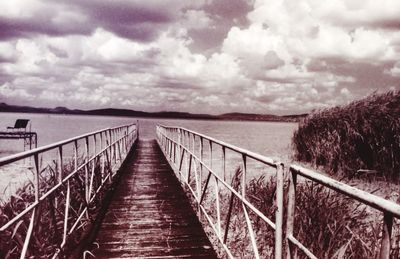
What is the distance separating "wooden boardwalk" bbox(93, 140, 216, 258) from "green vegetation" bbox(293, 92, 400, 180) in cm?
503

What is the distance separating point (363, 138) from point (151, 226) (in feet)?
24.5

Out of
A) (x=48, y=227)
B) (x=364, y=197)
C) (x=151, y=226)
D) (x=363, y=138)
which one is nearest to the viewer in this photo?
(x=364, y=197)

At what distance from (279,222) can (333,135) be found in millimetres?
9384

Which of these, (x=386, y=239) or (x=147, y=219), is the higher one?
(x=386, y=239)

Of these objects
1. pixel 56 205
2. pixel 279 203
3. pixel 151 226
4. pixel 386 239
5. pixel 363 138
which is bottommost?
pixel 151 226

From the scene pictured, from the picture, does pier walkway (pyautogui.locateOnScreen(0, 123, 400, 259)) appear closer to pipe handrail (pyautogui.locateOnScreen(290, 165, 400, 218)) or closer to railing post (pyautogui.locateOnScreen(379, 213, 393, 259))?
pipe handrail (pyautogui.locateOnScreen(290, 165, 400, 218))

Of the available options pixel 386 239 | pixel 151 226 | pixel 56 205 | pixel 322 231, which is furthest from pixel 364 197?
pixel 56 205

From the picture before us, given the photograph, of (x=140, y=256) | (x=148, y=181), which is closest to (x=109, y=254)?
(x=140, y=256)

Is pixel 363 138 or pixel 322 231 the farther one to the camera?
pixel 363 138

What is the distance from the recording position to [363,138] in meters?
10.7

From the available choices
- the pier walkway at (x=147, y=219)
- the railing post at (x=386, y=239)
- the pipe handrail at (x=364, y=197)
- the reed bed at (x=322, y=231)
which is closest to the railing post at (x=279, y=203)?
the pier walkway at (x=147, y=219)

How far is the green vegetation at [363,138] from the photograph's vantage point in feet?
33.4

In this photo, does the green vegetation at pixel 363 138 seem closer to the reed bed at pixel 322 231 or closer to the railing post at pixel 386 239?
the reed bed at pixel 322 231

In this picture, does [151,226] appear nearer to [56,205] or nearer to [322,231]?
[56,205]
